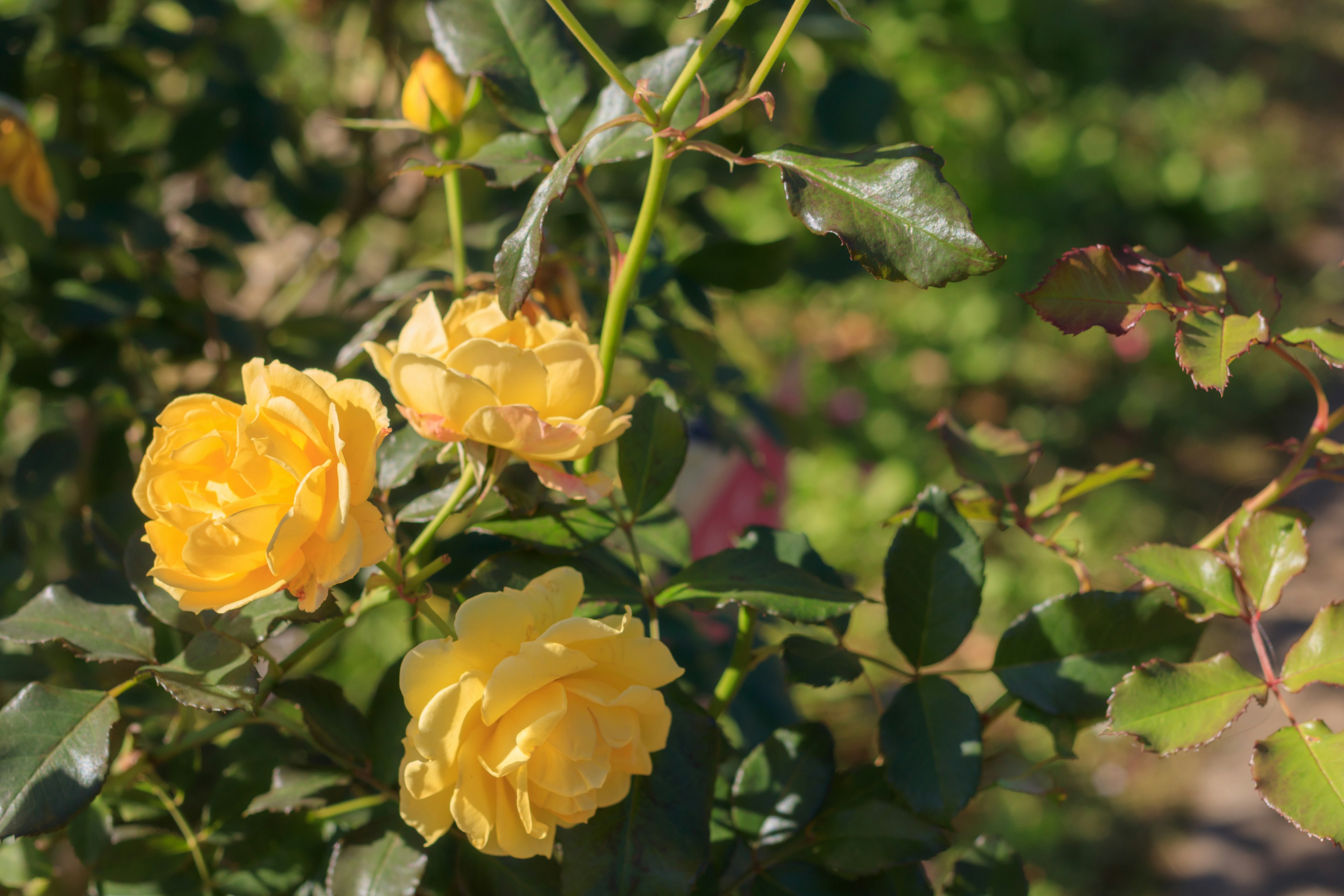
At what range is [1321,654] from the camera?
466 mm

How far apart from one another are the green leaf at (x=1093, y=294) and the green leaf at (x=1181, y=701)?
167mm

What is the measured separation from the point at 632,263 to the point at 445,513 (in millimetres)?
145

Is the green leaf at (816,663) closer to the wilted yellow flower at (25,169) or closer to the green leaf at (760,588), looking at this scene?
the green leaf at (760,588)

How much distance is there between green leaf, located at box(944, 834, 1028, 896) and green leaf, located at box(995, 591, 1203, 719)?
11cm

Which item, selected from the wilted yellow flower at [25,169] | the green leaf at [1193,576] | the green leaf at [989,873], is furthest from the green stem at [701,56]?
the wilted yellow flower at [25,169]

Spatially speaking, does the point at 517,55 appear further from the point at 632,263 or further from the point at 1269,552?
the point at 1269,552

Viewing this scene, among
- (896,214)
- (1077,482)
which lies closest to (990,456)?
(1077,482)

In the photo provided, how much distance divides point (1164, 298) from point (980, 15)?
2801 mm

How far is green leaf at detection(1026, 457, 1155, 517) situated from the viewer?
1.86 ft

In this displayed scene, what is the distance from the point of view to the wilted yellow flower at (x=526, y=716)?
0.38 metres

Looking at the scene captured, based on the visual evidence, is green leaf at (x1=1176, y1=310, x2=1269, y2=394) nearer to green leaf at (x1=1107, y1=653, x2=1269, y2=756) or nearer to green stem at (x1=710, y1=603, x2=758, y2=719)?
green leaf at (x1=1107, y1=653, x2=1269, y2=756)

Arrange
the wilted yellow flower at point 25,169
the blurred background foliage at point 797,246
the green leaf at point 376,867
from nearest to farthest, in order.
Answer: the green leaf at point 376,867
the wilted yellow flower at point 25,169
the blurred background foliage at point 797,246

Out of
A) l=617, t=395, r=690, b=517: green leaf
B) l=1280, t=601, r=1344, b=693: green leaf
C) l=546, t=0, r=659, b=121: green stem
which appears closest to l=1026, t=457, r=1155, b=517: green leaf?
l=1280, t=601, r=1344, b=693: green leaf

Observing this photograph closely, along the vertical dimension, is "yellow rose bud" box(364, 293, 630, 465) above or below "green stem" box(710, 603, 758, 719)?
above
